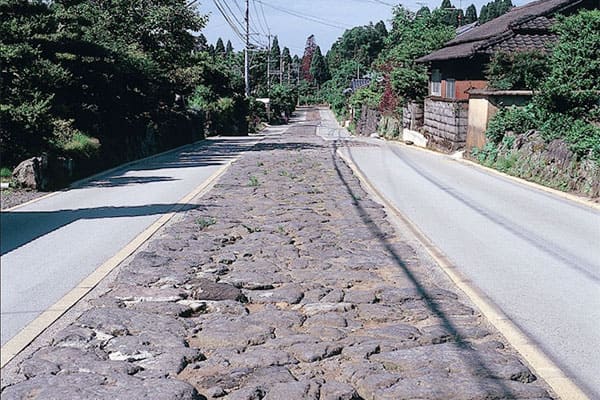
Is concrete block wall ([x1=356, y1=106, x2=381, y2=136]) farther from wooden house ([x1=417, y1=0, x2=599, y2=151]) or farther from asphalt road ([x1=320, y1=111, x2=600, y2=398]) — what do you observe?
asphalt road ([x1=320, y1=111, x2=600, y2=398])

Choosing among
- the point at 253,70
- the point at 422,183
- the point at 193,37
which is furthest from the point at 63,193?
the point at 253,70

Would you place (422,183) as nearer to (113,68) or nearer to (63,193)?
(63,193)

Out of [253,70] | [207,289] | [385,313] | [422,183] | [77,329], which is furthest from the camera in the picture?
[253,70]

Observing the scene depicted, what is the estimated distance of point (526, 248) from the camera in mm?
9578

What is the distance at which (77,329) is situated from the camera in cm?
529

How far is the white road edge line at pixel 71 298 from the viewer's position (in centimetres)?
395

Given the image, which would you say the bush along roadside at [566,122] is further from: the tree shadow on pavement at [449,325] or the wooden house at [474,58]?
the tree shadow on pavement at [449,325]

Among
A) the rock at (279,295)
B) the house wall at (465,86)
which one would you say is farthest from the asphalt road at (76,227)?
the house wall at (465,86)

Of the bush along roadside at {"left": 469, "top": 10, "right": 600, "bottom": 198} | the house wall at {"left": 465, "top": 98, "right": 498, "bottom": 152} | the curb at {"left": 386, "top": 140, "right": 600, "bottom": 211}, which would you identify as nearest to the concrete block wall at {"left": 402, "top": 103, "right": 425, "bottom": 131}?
the house wall at {"left": 465, "top": 98, "right": 498, "bottom": 152}

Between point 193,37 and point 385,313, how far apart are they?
104 feet

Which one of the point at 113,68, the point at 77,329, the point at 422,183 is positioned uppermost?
→ the point at 113,68

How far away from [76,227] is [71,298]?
16.3ft

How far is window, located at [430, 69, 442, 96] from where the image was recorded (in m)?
35.2

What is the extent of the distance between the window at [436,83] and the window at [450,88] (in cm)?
177
